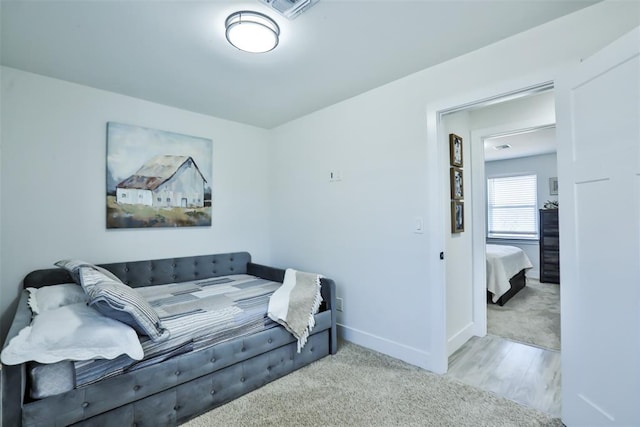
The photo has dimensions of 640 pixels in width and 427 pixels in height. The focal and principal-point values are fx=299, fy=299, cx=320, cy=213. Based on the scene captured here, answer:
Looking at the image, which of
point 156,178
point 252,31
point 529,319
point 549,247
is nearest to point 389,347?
→ point 529,319

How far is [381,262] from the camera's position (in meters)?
2.66

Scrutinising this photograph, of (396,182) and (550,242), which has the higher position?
(396,182)

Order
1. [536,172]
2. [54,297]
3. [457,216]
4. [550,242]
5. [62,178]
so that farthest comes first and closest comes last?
[536,172] → [550,242] → [457,216] → [62,178] → [54,297]

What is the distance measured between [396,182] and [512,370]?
1736 mm

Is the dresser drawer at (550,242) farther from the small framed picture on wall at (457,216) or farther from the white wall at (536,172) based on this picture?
the small framed picture on wall at (457,216)

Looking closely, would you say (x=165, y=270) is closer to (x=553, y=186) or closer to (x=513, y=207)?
(x=513, y=207)

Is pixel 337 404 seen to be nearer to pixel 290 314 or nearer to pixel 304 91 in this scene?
pixel 290 314

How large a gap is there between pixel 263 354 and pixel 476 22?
2.54 meters

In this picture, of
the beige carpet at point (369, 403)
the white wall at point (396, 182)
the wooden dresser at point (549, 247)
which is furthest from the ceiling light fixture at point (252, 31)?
the wooden dresser at point (549, 247)

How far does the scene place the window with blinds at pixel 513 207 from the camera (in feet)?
19.3

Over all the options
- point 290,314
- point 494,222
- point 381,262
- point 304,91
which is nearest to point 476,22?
point 304,91

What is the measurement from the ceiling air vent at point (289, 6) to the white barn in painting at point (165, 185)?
200 cm

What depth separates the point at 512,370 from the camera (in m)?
2.34

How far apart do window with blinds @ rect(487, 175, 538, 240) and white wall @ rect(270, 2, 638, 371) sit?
171 inches
